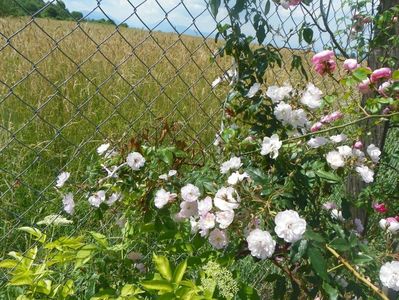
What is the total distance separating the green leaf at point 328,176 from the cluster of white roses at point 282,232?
24cm

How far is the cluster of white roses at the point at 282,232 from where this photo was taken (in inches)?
44.8

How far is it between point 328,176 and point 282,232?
27 cm

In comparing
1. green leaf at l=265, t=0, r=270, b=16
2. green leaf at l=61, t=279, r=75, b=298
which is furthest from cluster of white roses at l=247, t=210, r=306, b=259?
green leaf at l=265, t=0, r=270, b=16

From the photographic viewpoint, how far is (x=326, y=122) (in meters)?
1.59

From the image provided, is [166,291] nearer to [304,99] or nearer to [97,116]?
[304,99]

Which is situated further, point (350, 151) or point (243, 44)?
point (243, 44)

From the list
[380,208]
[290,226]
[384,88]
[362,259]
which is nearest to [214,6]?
[384,88]

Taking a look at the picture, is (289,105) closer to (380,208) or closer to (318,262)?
(318,262)

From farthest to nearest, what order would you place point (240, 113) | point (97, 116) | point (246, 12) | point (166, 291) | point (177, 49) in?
point (177, 49), point (97, 116), point (240, 113), point (246, 12), point (166, 291)

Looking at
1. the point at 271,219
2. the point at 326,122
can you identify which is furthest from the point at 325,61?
the point at 271,219

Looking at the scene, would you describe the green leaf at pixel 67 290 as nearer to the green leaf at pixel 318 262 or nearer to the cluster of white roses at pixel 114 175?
the cluster of white roses at pixel 114 175

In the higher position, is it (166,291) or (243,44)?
(243,44)

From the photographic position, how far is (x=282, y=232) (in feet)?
3.76

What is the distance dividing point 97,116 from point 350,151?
1.80 m
